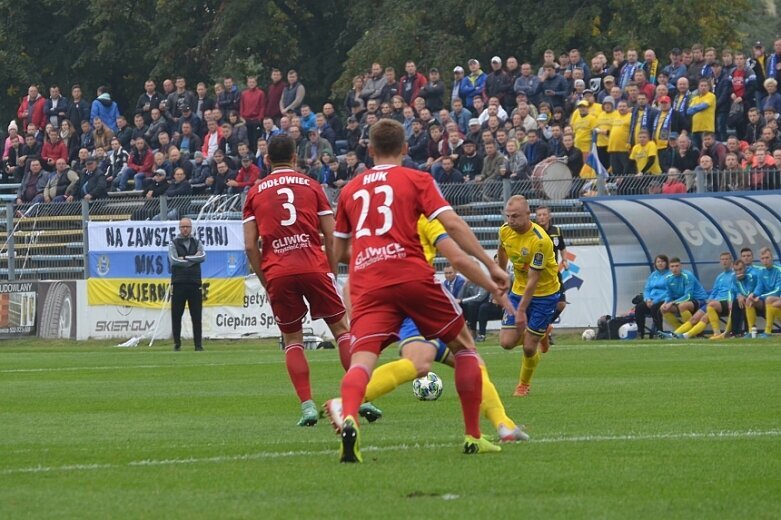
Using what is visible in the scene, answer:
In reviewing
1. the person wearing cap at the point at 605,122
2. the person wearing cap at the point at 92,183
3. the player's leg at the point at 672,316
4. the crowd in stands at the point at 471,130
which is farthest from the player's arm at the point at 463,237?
the person wearing cap at the point at 92,183

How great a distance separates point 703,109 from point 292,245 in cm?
1657

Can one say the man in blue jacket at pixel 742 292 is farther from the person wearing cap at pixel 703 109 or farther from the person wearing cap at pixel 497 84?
the person wearing cap at pixel 497 84

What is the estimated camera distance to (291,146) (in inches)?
444

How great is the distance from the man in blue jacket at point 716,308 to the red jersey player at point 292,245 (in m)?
15.0

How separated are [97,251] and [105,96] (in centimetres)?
753

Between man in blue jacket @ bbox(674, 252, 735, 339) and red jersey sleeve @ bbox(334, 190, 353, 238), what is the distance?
17.3m

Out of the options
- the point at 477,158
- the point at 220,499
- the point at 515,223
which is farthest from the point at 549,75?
the point at 220,499

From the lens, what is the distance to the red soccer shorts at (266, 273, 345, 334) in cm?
1129

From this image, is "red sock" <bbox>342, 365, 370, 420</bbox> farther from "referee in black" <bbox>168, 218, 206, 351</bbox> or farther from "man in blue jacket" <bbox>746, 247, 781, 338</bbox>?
"referee in black" <bbox>168, 218, 206, 351</bbox>

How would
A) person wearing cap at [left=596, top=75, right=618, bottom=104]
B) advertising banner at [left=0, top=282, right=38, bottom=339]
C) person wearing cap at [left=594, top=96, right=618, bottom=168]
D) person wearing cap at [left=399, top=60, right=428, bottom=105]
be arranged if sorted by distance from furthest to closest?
advertising banner at [left=0, top=282, right=38, bottom=339], person wearing cap at [left=399, top=60, right=428, bottom=105], person wearing cap at [left=596, top=75, right=618, bottom=104], person wearing cap at [left=594, top=96, right=618, bottom=168]

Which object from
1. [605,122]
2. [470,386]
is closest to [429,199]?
[470,386]

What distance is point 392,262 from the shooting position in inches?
331

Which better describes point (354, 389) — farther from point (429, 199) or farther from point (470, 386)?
point (429, 199)

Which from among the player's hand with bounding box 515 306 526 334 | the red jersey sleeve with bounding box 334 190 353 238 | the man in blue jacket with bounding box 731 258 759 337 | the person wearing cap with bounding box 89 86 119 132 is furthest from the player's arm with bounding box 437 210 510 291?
the person wearing cap with bounding box 89 86 119 132
